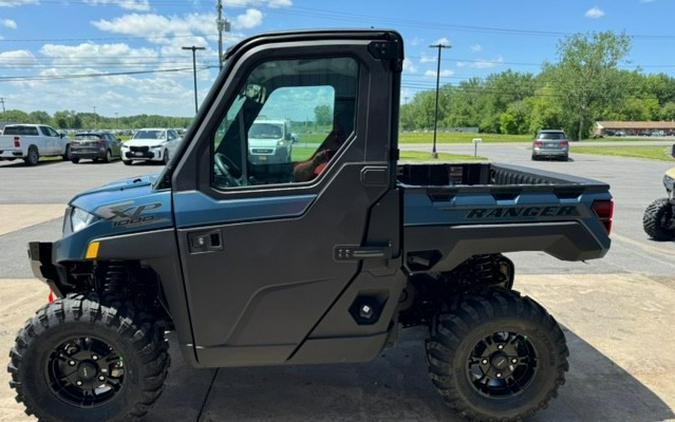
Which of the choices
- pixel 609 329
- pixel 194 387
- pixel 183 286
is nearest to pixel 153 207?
pixel 183 286

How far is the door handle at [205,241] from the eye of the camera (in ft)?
8.56

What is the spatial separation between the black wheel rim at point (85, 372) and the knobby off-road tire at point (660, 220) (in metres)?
8.13

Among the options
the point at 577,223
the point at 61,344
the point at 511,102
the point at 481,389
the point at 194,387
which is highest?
the point at 511,102

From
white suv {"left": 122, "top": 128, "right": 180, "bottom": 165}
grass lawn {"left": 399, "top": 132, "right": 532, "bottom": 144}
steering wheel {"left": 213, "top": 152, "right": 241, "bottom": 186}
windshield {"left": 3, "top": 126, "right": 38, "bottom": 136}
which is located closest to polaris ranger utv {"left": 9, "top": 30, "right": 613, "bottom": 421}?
steering wheel {"left": 213, "top": 152, "right": 241, "bottom": 186}

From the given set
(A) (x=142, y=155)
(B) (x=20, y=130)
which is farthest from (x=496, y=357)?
(B) (x=20, y=130)

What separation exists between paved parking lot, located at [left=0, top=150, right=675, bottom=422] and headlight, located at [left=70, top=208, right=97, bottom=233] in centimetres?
127

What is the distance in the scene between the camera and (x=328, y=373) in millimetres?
3637

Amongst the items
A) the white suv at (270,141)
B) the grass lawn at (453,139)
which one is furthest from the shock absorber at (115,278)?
the grass lawn at (453,139)

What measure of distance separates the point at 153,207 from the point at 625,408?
3.20 metres

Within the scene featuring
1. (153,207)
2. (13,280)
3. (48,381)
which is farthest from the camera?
(13,280)

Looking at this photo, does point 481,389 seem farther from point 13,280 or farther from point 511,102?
point 511,102

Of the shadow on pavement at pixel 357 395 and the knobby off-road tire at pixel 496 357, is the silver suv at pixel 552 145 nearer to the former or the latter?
the shadow on pavement at pixel 357 395

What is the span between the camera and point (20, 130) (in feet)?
76.0

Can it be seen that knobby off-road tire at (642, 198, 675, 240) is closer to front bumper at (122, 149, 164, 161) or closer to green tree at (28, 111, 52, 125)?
front bumper at (122, 149, 164, 161)
